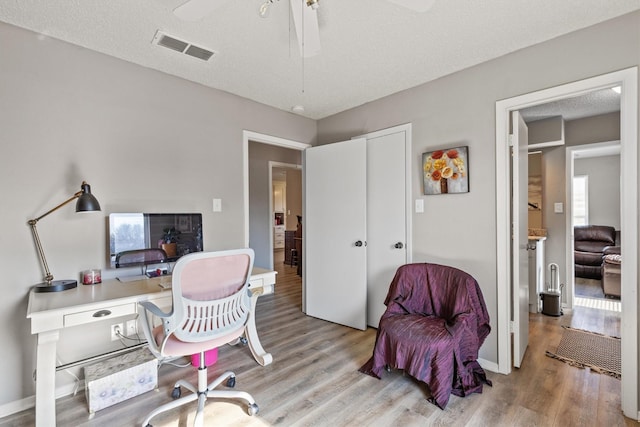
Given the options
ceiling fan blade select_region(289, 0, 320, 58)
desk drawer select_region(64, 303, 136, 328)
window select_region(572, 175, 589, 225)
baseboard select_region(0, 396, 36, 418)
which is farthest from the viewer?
window select_region(572, 175, 589, 225)

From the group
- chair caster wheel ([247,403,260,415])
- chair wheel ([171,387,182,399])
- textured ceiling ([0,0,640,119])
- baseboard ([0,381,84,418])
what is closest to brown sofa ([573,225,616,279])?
textured ceiling ([0,0,640,119])

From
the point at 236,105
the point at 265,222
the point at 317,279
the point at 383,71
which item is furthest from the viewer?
the point at 265,222

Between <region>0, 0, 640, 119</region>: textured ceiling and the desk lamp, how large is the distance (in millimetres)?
1025

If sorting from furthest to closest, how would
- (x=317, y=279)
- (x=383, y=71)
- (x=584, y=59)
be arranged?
(x=317, y=279), (x=383, y=71), (x=584, y=59)

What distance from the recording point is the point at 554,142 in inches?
145

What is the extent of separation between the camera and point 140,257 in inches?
91.5

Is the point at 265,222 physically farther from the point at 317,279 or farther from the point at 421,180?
the point at 421,180

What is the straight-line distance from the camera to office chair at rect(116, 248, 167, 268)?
2.25m

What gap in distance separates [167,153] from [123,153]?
0.33 metres

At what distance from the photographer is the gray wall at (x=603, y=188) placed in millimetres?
6027

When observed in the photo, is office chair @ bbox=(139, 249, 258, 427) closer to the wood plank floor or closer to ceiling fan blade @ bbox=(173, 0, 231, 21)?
the wood plank floor

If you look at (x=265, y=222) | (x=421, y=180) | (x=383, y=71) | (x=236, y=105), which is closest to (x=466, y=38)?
(x=383, y=71)

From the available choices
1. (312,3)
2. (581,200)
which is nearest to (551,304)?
(312,3)

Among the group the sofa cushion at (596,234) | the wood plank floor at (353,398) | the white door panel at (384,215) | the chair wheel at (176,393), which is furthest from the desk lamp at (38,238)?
the sofa cushion at (596,234)
